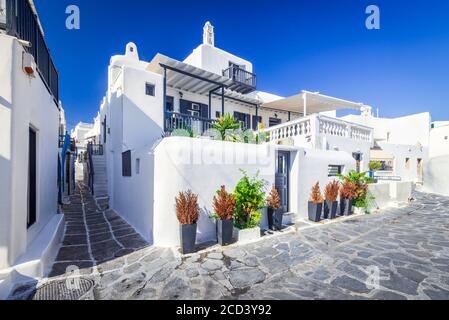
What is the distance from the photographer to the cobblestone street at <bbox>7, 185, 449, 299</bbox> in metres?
3.37

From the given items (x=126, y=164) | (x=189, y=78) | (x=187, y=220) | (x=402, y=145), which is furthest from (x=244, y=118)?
(x=402, y=145)

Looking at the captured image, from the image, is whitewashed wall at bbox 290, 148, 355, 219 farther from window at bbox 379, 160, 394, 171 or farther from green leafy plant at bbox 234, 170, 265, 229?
window at bbox 379, 160, 394, 171

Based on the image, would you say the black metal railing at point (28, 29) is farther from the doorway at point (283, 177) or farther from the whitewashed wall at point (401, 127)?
the whitewashed wall at point (401, 127)

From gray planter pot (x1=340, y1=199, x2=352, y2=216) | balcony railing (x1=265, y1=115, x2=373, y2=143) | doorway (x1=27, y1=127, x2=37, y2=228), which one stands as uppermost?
balcony railing (x1=265, y1=115, x2=373, y2=143)

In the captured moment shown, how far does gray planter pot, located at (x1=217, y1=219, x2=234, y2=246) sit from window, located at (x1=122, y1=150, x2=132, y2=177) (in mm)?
4121

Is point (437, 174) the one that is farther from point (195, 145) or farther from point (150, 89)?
point (150, 89)

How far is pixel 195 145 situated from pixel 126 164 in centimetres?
394

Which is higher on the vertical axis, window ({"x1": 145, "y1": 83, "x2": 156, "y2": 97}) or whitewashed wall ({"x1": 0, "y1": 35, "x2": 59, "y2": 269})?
window ({"x1": 145, "y1": 83, "x2": 156, "y2": 97})

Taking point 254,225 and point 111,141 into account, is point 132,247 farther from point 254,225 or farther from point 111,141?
point 111,141

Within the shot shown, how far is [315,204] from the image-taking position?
25.1 feet

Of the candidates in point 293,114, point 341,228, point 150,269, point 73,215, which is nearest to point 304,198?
point 341,228

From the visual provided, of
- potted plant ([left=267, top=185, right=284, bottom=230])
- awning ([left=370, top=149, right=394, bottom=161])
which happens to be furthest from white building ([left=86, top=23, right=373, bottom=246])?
awning ([left=370, top=149, right=394, bottom=161])

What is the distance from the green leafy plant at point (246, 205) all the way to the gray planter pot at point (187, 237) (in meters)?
1.49

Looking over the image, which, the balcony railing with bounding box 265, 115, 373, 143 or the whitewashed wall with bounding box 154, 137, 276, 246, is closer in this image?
the whitewashed wall with bounding box 154, 137, 276, 246
